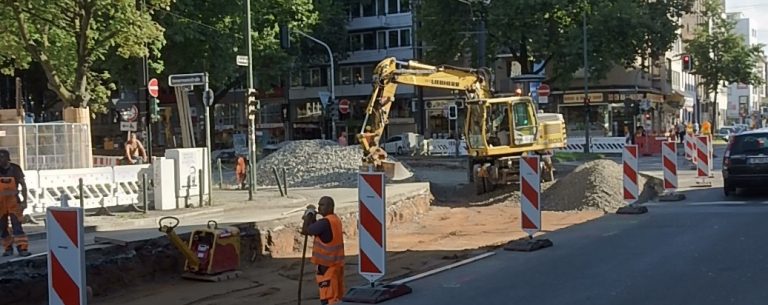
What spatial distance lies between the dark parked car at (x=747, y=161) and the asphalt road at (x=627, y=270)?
4179 mm

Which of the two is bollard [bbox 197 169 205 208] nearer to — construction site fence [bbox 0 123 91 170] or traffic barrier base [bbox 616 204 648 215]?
construction site fence [bbox 0 123 91 170]

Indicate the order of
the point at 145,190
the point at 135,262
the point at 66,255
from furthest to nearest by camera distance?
1. the point at 145,190
2. the point at 135,262
3. the point at 66,255

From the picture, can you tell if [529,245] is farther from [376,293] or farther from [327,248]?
[327,248]

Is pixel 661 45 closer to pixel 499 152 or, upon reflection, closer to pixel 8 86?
pixel 499 152

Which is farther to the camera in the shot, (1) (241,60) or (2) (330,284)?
(1) (241,60)

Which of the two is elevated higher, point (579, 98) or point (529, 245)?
point (579, 98)

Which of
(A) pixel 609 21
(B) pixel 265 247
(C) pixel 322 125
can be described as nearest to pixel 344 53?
(C) pixel 322 125

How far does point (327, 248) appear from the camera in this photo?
29.2 ft

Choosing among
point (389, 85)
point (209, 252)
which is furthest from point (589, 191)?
point (209, 252)

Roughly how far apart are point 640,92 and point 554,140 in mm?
36007

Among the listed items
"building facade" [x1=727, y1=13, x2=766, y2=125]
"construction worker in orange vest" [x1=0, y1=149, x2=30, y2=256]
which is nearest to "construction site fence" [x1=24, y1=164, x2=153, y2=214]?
"construction worker in orange vest" [x1=0, y1=149, x2=30, y2=256]

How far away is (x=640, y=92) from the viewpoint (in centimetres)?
5916

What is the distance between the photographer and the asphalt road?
28.6 feet

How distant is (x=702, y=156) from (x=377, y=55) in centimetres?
4387
